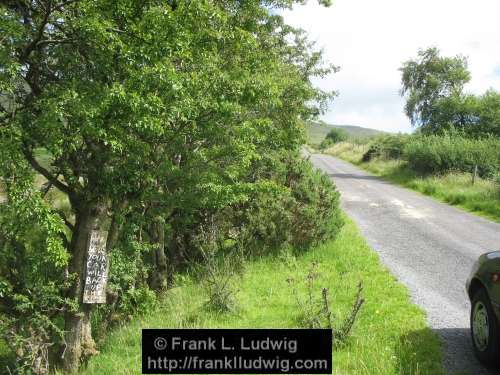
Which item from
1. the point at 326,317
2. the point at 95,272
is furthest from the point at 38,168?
the point at 326,317

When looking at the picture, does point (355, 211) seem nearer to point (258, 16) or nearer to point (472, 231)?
point (472, 231)

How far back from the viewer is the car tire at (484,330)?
464cm

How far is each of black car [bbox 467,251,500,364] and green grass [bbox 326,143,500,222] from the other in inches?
438

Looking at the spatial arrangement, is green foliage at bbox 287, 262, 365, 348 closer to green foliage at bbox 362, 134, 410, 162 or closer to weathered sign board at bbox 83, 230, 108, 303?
weathered sign board at bbox 83, 230, 108, 303

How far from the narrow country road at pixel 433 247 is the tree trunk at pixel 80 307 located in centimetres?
527

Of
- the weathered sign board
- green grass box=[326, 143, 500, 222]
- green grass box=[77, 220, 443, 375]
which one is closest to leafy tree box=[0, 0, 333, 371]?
the weathered sign board

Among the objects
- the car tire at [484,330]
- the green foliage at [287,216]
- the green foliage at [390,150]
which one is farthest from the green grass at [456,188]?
the car tire at [484,330]

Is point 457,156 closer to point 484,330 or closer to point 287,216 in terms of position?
point 287,216

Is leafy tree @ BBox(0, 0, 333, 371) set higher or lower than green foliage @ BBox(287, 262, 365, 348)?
higher

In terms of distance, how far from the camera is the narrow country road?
6130mm

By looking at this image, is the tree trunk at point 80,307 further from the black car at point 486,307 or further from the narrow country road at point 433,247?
the black car at point 486,307

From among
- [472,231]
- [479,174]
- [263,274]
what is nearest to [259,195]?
[263,274]

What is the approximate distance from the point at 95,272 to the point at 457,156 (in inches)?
938

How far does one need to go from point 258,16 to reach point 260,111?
2.01m
